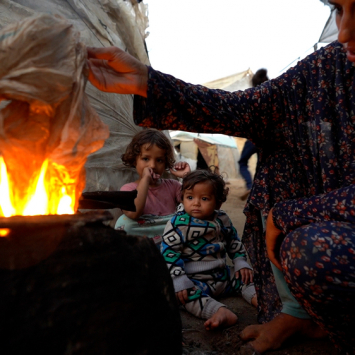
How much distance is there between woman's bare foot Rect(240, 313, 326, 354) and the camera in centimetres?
142

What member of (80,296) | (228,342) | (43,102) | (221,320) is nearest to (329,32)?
(221,320)

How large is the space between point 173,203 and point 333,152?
1581 mm

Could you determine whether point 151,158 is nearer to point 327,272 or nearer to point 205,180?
point 205,180

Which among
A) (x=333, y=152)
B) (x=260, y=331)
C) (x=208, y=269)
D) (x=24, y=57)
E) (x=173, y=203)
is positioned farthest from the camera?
(x=173, y=203)

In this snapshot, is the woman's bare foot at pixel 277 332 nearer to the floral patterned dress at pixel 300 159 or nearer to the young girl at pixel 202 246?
the floral patterned dress at pixel 300 159

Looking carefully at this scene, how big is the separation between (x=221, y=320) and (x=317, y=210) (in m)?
0.81

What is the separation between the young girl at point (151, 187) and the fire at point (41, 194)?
1.40 m

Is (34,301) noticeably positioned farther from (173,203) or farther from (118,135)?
(118,135)

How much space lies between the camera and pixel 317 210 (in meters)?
1.17

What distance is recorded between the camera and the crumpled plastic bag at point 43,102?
86cm

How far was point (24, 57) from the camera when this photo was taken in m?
0.87

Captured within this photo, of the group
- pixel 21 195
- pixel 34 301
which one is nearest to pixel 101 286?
pixel 34 301

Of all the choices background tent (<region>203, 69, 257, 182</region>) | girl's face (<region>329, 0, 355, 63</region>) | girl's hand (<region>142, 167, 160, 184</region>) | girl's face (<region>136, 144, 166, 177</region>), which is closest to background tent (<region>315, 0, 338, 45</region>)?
girl's face (<region>136, 144, 166, 177</region>)

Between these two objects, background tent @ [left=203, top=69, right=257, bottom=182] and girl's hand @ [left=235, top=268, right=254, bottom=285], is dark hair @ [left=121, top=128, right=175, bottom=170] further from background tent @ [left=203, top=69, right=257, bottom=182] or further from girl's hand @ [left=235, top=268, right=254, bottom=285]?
background tent @ [left=203, top=69, right=257, bottom=182]
